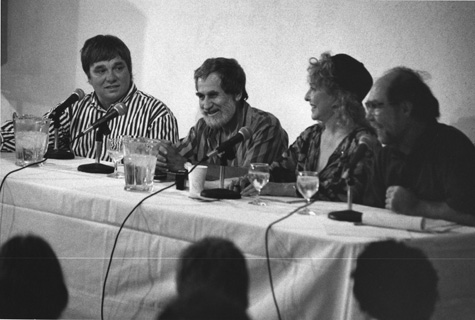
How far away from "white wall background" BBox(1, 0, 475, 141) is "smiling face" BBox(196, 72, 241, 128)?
0.05 metres

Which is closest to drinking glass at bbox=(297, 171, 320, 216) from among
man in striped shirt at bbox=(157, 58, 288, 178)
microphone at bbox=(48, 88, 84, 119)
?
man in striped shirt at bbox=(157, 58, 288, 178)

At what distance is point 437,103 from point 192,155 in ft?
3.92

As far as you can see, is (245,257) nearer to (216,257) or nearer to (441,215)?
(216,257)

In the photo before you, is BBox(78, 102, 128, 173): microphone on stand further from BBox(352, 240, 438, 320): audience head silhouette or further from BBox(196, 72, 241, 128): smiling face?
BBox(352, 240, 438, 320): audience head silhouette

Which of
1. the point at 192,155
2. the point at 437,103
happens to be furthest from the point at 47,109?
the point at 437,103

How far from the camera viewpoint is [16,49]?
362 centimetres

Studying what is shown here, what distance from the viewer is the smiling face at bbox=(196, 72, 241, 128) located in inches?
A: 124

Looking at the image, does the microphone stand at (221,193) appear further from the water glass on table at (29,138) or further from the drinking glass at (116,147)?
the water glass on table at (29,138)

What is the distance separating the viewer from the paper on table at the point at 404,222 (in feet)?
6.45

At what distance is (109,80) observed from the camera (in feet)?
11.2

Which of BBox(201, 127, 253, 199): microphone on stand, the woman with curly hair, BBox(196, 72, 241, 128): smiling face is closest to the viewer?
BBox(201, 127, 253, 199): microphone on stand

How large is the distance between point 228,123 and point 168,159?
0.49m

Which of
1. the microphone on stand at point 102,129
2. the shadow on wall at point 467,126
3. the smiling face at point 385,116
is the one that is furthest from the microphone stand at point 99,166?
the shadow on wall at point 467,126

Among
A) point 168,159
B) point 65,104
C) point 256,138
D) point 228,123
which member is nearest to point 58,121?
point 65,104
